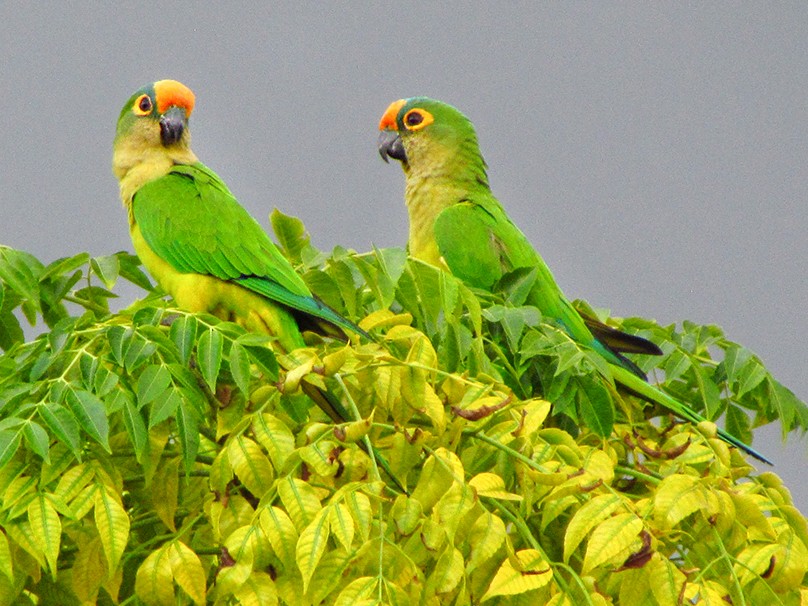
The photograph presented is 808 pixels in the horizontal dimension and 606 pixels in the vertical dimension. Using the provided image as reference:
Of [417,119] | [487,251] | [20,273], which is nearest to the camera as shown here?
[20,273]

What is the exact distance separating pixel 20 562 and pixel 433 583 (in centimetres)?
47

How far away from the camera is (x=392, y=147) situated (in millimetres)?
3182

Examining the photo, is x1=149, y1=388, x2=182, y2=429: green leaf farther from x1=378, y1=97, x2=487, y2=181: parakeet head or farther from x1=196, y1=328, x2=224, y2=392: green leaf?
x1=378, y1=97, x2=487, y2=181: parakeet head

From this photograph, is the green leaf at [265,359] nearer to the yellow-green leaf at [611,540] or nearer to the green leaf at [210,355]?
the green leaf at [210,355]

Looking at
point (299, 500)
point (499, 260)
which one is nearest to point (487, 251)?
point (499, 260)

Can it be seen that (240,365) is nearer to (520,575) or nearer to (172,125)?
(520,575)

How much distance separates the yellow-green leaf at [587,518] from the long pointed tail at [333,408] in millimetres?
200

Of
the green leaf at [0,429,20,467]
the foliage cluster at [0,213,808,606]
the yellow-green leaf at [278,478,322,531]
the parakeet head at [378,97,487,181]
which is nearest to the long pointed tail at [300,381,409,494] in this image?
the foliage cluster at [0,213,808,606]

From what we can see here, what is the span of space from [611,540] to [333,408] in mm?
405

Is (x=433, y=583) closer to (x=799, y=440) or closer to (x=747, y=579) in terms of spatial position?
(x=747, y=579)

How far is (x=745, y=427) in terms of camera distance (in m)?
2.06

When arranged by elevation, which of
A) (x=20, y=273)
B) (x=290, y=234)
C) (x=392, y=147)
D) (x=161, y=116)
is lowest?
(x=20, y=273)

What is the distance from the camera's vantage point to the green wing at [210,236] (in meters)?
1.94

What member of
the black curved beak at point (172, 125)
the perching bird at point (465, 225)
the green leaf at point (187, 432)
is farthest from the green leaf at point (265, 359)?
the black curved beak at point (172, 125)
